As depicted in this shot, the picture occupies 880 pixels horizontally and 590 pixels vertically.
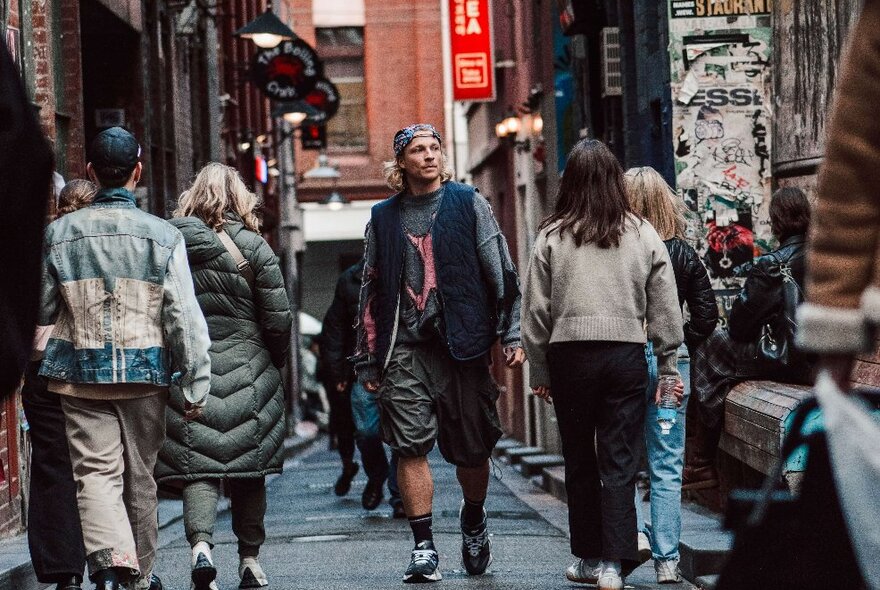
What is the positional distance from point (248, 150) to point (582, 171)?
66.8 feet

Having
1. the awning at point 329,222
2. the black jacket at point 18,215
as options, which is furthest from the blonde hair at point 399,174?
the awning at point 329,222

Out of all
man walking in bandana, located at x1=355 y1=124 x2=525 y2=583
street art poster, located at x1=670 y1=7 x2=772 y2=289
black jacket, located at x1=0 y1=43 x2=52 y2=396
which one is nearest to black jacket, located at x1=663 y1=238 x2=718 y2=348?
man walking in bandana, located at x1=355 y1=124 x2=525 y2=583

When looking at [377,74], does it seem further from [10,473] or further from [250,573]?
[250,573]

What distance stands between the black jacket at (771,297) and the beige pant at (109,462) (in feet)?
9.80

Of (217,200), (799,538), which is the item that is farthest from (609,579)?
(799,538)

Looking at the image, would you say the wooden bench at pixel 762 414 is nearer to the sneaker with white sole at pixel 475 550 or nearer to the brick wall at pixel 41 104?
the sneaker with white sole at pixel 475 550

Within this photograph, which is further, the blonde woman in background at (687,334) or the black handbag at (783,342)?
the black handbag at (783,342)

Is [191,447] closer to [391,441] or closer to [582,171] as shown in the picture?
[391,441]

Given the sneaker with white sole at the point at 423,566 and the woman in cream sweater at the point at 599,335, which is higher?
the woman in cream sweater at the point at 599,335

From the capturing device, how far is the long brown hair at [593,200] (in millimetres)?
7305

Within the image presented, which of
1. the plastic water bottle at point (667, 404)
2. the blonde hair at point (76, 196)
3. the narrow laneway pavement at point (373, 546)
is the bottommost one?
the narrow laneway pavement at point (373, 546)

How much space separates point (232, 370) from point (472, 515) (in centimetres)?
126

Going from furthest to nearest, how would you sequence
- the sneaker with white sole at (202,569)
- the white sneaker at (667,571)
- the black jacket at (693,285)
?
the black jacket at (693,285) → the white sneaker at (667,571) → the sneaker with white sole at (202,569)

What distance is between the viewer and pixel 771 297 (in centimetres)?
841
